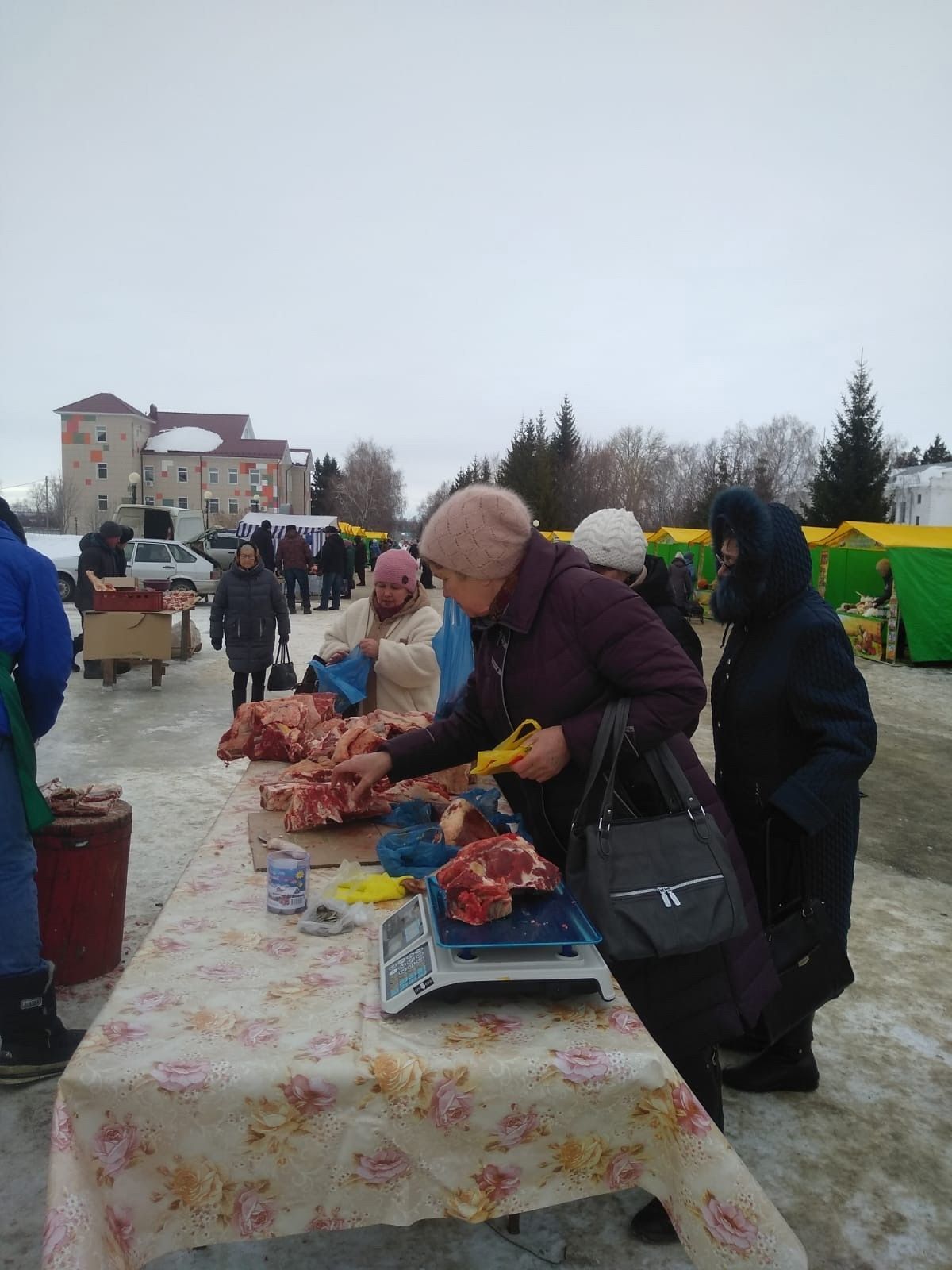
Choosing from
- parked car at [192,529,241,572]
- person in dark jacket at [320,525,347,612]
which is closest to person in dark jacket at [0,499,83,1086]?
person in dark jacket at [320,525,347,612]

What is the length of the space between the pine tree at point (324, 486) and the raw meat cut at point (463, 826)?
255ft

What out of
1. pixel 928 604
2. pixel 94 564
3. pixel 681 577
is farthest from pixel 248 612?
pixel 928 604

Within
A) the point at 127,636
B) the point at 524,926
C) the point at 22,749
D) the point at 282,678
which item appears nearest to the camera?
the point at 524,926

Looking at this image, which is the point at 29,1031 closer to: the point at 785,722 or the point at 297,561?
the point at 785,722

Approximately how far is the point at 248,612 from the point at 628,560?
17.1ft

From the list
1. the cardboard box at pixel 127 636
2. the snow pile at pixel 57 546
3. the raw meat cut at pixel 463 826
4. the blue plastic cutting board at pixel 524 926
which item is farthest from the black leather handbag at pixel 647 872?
the snow pile at pixel 57 546

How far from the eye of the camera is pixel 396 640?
15.1ft

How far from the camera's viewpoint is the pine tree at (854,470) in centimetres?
3444

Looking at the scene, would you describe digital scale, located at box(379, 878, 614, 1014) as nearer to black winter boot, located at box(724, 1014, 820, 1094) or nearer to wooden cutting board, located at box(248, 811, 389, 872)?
wooden cutting board, located at box(248, 811, 389, 872)

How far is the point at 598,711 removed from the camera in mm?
1971

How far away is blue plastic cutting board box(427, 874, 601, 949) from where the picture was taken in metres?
1.63

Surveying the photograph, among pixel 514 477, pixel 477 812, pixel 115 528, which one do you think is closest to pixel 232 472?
pixel 514 477

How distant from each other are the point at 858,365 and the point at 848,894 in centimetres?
3865

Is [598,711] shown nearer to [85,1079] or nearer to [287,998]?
[287,998]
